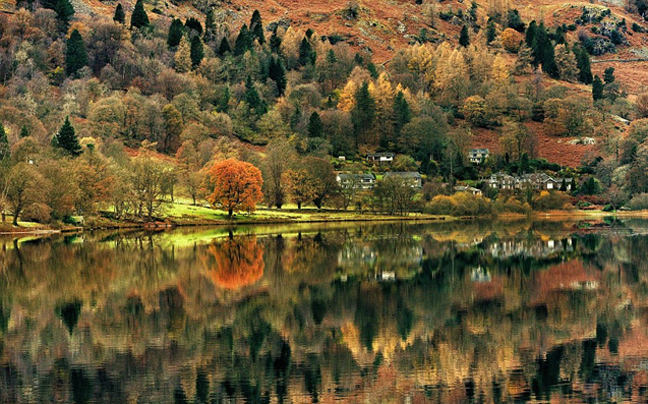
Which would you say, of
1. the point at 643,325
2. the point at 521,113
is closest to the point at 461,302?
the point at 643,325

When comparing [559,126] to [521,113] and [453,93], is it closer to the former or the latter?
[521,113]

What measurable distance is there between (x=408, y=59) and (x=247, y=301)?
14805 cm

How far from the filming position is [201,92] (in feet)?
485

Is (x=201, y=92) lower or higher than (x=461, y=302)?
higher

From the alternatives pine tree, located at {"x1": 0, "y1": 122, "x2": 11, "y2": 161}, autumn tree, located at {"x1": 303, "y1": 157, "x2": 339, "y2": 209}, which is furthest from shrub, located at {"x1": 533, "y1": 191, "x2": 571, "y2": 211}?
pine tree, located at {"x1": 0, "y1": 122, "x2": 11, "y2": 161}

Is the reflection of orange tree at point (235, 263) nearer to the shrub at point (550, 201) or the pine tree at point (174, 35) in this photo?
the shrub at point (550, 201)

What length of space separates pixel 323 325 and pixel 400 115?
386 ft

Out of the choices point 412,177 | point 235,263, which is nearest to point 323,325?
point 235,263

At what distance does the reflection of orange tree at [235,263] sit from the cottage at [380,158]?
6795cm

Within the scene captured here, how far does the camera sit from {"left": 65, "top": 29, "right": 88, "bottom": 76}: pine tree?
14688 centimetres

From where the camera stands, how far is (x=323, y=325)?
33.2 m

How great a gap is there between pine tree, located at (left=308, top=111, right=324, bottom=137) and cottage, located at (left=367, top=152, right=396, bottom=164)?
880 centimetres

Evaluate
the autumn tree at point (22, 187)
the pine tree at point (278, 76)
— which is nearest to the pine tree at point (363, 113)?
→ the pine tree at point (278, 76)

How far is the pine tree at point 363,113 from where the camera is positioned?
14625 cm
